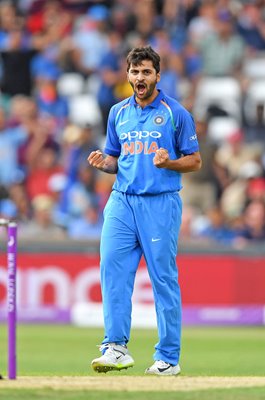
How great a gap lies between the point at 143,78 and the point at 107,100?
35.7 feet

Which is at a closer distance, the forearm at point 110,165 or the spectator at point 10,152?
the forearm at point 110,165

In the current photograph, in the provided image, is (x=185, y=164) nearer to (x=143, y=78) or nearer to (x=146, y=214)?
(x=146, y=214)

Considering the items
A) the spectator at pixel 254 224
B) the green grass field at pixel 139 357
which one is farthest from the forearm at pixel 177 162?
the spectator at pixel 254 224

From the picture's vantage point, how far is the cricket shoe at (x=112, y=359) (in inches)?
337

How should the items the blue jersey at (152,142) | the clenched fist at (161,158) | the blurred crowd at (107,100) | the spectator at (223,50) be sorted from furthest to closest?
the spectator at (223,50) < the blurred crowd at (107,100) < the blue jersey at (152,142) < the clenched fist at (161,158)

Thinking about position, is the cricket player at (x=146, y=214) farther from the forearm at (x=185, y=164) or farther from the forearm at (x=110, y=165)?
the forearm at (x=110, y=165)

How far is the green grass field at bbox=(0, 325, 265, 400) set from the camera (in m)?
7.44

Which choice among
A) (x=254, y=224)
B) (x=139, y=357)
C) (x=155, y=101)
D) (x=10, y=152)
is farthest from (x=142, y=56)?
(x=10, y=152)

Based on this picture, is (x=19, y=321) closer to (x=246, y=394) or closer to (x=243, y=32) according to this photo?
(x=243, y=32)

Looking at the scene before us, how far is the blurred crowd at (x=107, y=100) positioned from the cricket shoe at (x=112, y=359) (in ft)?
26.1

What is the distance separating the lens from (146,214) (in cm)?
865

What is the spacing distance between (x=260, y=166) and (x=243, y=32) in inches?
122

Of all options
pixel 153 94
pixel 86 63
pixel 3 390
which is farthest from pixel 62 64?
pixel 3 390

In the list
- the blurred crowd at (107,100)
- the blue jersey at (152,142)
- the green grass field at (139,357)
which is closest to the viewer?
the green grass field at (139,357)
